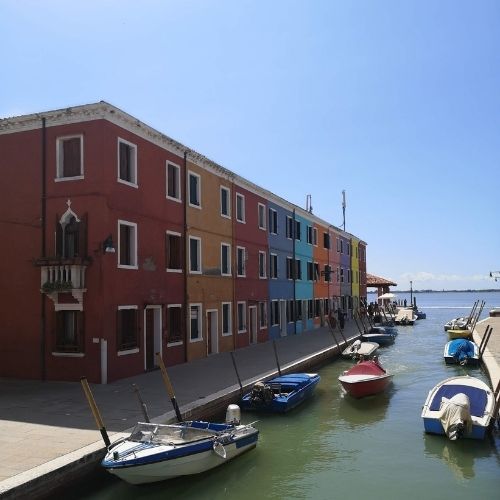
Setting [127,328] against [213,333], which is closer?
[127,328]

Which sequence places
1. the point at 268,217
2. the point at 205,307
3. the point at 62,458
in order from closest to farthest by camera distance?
the point at 62,458 → the point at 205,307 → the point at 268,217

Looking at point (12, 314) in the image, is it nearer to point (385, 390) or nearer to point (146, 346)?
point (146, 346)

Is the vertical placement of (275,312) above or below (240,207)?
below

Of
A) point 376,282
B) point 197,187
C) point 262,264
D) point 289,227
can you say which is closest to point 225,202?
point 197,187

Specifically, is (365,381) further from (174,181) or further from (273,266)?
(273,266)

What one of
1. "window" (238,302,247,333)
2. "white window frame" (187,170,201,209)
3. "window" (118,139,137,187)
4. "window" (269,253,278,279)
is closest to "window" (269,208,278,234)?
"window" (269,253,278,279)

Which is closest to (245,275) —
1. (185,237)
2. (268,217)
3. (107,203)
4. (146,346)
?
(268,217)

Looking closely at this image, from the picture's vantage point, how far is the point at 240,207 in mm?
27469

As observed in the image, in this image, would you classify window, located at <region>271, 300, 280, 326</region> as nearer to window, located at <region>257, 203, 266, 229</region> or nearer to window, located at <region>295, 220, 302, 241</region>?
window, located at <region>257, 203, 266, 229</region>

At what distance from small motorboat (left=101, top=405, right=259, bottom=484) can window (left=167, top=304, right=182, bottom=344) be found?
8.56m

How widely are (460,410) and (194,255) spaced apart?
12.4 m

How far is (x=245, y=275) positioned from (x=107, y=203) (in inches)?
482

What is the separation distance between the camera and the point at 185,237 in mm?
21156

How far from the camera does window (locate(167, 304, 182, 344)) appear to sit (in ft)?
65.2
